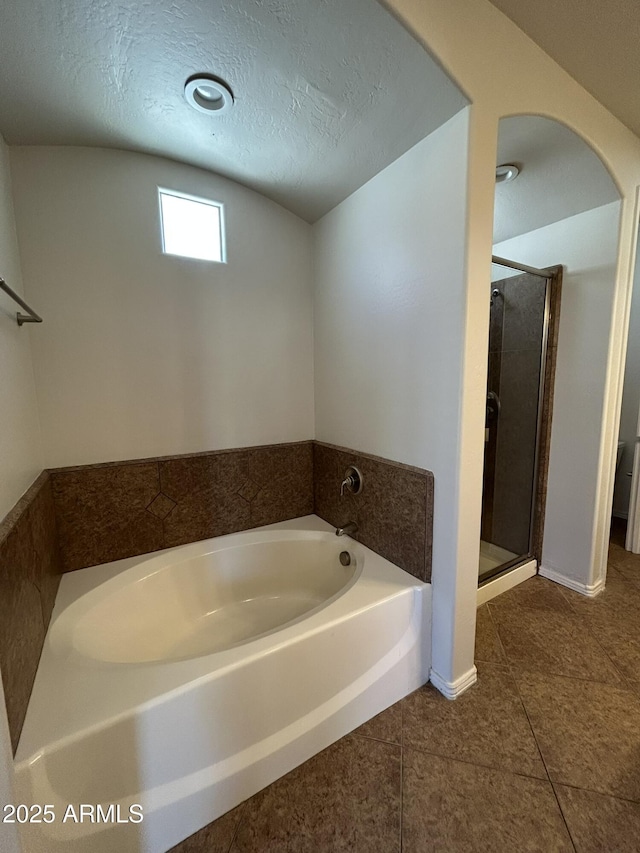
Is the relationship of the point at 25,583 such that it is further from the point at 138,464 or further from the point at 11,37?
the point at 11,37

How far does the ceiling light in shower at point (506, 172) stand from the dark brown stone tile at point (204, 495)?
1.87 meters

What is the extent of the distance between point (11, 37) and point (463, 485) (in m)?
1.93

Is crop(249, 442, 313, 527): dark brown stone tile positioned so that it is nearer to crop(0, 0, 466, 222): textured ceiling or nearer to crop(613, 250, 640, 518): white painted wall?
crop(0, 0, 466, 222): textured ceiling

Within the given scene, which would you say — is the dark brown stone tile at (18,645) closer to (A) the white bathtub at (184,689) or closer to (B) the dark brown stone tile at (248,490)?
(A) the white bathtub at (184,689)

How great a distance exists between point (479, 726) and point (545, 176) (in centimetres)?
237

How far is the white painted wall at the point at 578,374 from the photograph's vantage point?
1.76 metres

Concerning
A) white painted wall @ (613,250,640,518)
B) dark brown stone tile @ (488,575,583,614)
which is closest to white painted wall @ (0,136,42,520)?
dark brown stone tile @ (488,575,583,614)

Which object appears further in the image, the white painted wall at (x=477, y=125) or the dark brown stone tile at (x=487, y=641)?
the dark brown stone tile at (x=487, y=641)

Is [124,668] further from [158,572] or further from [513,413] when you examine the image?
[513,413]

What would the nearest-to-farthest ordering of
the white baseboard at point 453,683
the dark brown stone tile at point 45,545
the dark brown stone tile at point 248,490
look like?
the dark brown stone tile at point 45,545 → the white baseboard at point 453,683 → the dark brown stone tile at point 248,490

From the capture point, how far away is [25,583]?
0.95 m

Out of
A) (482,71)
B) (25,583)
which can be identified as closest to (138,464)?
(25,583)

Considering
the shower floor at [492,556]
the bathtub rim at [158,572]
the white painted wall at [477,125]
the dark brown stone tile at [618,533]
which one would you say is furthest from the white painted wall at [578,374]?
the bathtub rim at [158,572]

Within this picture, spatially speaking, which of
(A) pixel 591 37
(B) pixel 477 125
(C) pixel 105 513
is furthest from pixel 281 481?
(A) pixel 591 37
